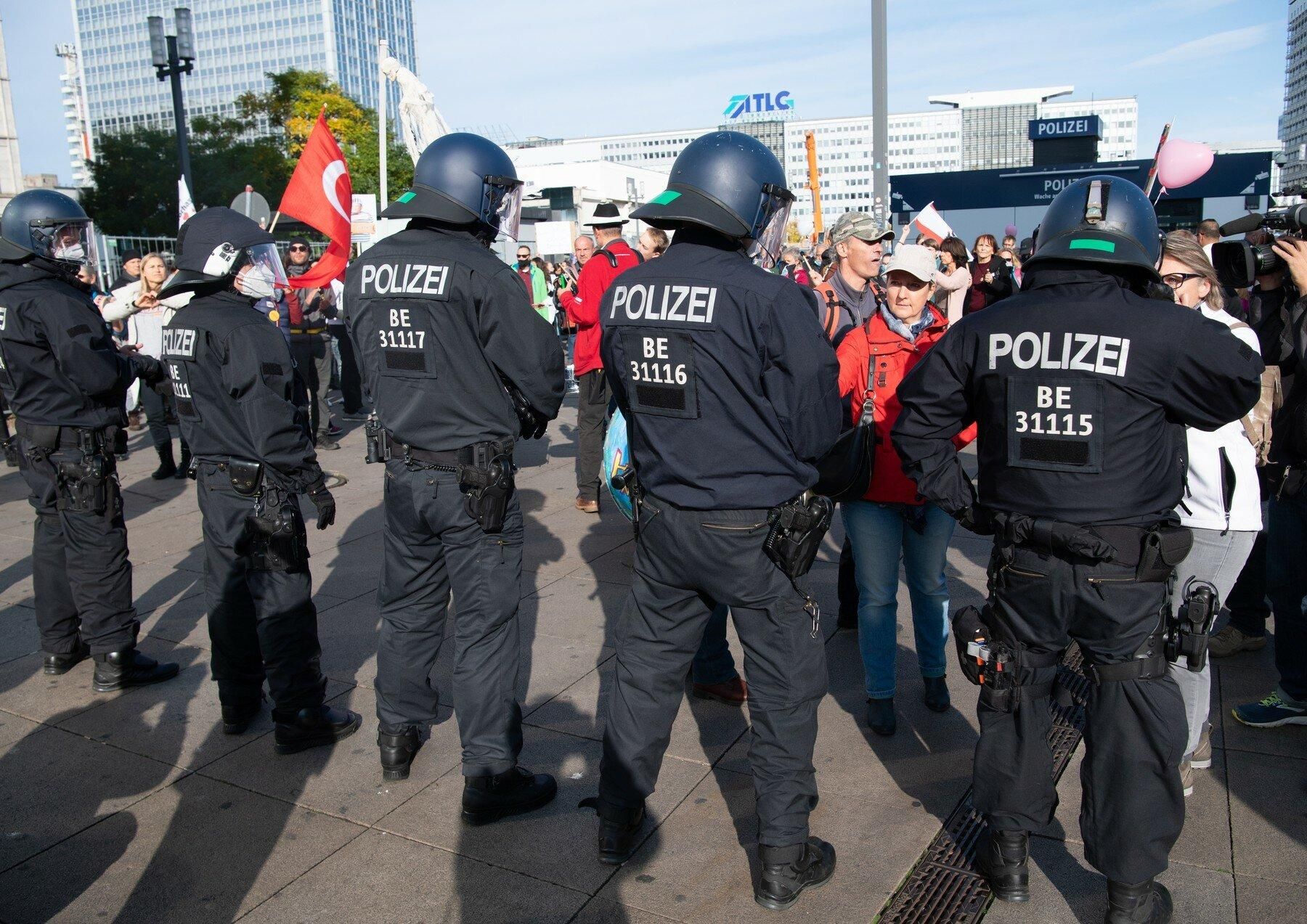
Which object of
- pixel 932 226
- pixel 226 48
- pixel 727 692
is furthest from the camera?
pixel 226 48

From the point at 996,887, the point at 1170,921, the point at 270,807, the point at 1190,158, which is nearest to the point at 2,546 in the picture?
the point at 270,807

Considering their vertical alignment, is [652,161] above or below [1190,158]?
above

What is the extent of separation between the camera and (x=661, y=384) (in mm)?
3082

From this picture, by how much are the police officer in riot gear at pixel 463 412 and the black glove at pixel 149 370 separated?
1960 mm

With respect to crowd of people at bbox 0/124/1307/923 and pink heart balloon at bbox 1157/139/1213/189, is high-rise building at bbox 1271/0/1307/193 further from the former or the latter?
crowd of people at bbox 0/124/1307/923

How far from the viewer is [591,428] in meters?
7.73

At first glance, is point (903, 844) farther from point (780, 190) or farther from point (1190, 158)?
point (1190, 158)

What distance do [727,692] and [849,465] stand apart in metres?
1.29

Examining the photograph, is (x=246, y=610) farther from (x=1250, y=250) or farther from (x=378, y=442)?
(x=1250, y=250)

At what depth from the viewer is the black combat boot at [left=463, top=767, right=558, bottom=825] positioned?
3529 millimetres

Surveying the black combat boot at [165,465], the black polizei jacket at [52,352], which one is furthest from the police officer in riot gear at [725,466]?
the black combat boot at [165,465]

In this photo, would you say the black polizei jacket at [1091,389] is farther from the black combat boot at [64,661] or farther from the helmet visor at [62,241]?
the black combat boot at [64,661]

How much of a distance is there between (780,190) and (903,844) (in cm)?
225

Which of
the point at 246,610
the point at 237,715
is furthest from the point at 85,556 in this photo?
the point at 237,715
